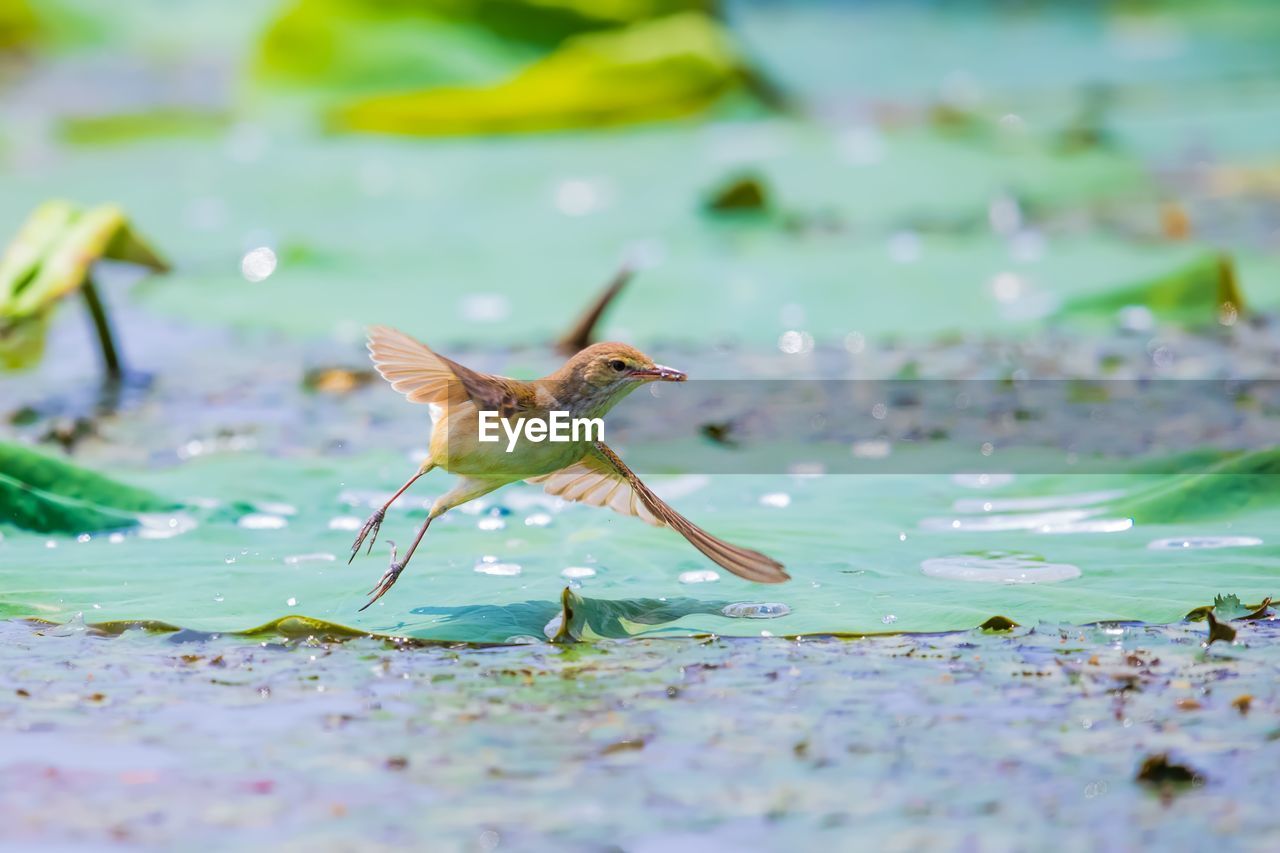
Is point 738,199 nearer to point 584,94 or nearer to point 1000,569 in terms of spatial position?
point 584,94

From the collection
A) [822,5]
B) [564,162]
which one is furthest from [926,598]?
[822,5]

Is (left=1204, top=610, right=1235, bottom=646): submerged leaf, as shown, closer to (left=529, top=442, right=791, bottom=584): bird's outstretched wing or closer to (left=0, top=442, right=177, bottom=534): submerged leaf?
(left=529, top=442, right=791, bottom=584): bird's outstretched wing

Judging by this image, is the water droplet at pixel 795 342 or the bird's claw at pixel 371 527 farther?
the water droplet at pixel 795 342

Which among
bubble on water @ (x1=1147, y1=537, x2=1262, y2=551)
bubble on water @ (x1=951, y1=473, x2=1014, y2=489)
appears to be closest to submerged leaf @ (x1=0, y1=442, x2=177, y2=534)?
bubble on water @ (x1=951, y1=473, x2=1014, y2=489)

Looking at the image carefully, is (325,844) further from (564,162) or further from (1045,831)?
(564,162)

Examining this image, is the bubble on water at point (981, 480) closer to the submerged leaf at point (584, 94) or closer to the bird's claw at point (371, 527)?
the bird's claw at point (371, 527)

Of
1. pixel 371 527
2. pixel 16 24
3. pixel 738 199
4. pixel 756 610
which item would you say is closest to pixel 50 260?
pixel 371 527

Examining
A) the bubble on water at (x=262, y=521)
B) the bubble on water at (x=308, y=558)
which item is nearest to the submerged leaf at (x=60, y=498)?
the bubble on water at (x=262, y=521)
